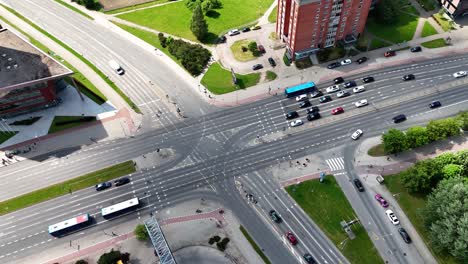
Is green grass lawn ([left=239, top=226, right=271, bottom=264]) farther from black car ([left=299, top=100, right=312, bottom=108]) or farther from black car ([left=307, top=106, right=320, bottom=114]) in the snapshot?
black car ([left=299, top=100, right=312, bottom=108])

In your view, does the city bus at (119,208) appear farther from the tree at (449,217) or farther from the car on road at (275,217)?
the tree at (449,217)

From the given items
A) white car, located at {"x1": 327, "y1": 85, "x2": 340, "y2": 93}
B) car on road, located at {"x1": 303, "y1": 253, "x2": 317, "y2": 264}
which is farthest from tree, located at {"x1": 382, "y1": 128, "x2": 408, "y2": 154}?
car on road, located at {"x1": 303, "y1": 253, "x2": 317, "y2": 264}

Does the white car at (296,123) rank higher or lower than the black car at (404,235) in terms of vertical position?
higher

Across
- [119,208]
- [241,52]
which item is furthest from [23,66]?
[241,52]

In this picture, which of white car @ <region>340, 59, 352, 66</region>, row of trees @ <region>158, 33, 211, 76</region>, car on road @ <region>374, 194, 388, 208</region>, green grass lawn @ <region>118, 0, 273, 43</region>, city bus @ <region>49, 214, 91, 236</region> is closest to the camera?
city bus @ <region>49, 214, 91, 236</region>

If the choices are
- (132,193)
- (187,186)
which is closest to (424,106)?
(187,186)

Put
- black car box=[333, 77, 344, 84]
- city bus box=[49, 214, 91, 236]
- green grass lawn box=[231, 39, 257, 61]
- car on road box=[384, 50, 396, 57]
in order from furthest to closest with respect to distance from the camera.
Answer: green grass lawn box=[231, 39, 257, 61] → car on road box=[384, 50, 396, 57] → black car box=[333, 77, 344, 84] → city bus box=[49, 214, 91, 236]

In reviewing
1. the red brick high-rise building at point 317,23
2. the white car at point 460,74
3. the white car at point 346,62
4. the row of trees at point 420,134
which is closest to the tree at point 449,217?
the row of trees at point 420,134

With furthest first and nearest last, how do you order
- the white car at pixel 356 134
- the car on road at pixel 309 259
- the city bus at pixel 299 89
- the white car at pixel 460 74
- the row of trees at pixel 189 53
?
the row of trees at pixel 189 53 → the white car at pixel 460 74 → the city bus at pixel 299 89 → the white car at pixel 356 134 → the car on road at pixel 309 259
